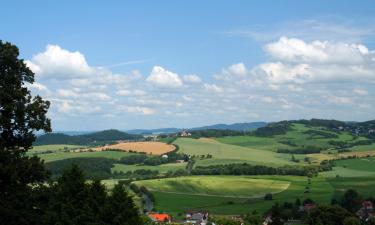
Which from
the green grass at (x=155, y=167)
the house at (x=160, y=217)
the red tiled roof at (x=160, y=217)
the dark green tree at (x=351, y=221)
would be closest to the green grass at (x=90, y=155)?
the green grass at (x=155, y=167)

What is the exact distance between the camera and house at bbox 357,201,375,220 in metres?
97.4

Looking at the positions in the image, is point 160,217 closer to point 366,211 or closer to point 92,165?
point 366,211

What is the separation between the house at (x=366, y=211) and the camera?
97375 mm

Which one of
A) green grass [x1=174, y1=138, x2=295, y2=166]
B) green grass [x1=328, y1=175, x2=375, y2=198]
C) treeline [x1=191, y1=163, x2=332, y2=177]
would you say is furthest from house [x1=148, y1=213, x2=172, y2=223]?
green grass [x1=174, y1=138, x2=295, y2=166]

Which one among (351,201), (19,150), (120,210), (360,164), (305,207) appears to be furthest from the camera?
(360,164)

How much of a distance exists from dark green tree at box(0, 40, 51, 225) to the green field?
273 ft

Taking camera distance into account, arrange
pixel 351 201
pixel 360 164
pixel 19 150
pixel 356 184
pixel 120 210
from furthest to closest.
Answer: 1. pixel 360 164
2. pixel 356 184
3. pixel 351 201
4. pixel 120 210
5. pixel 19 150

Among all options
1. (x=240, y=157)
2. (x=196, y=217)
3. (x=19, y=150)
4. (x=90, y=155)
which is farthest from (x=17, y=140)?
(x=240, y=157)

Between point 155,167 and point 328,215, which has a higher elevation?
point 155,167

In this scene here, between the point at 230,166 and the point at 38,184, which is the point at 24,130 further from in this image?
the point at 230,166

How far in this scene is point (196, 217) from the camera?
104 metres

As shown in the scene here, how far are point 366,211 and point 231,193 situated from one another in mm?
35011

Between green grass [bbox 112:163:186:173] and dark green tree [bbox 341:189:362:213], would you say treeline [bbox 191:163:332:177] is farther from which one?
dark green tree [bbox 341:189:362:213]

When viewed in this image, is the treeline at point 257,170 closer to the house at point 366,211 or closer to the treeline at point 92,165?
the treeline at point 92,165
